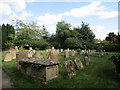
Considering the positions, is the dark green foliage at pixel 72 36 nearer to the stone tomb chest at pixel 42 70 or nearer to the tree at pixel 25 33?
the tree at pixel 25 33

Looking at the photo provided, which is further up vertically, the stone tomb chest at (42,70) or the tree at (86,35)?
the tree at (86,35)

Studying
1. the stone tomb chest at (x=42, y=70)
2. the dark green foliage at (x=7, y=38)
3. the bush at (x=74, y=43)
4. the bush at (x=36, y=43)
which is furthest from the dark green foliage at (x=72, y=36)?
the stone tomb chest at (x=42, y=70)

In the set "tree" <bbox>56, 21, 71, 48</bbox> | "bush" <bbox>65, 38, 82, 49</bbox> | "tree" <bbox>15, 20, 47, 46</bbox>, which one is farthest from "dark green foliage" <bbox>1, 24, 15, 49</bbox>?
"bush" <bbox>65, 38, 82, 49</bbox>

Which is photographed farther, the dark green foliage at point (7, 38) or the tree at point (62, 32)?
→ the tree at point (62, 32)

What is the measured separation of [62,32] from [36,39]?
8.58 meters

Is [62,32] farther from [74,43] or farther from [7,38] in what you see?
[7,38]

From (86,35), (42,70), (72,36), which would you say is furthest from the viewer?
(86,35)

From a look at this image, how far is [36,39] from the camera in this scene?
3291cm

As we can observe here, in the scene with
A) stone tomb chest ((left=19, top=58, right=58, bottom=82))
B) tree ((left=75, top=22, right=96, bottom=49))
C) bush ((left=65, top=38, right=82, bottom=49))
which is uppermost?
tree ((left=75, top=22, right=96, bottom=49))

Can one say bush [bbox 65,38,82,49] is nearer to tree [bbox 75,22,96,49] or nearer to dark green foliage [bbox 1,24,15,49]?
Result: tree [bbox 75,22,96,49]

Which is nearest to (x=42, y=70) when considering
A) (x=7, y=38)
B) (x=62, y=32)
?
(x=62, y=32)

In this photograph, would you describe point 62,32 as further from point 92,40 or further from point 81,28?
point 92,40

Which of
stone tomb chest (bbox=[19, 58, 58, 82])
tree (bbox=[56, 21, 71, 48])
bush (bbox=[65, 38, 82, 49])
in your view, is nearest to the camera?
stone tomb chest (bbox=[19, 58, 58, 82])

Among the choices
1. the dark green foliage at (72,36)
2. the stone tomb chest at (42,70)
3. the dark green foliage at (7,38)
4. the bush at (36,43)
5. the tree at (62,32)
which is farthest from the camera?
the tree at (62,32)
